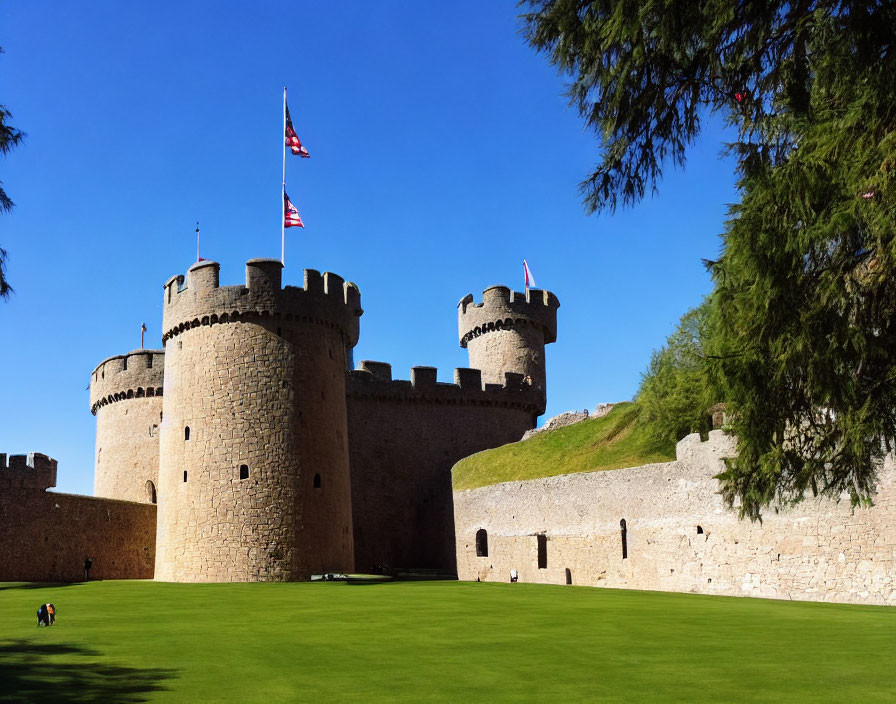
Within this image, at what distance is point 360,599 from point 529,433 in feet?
75.8

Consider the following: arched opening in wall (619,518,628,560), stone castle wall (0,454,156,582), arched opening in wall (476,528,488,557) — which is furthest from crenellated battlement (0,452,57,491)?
arched opening in wall (619,518,628,560)

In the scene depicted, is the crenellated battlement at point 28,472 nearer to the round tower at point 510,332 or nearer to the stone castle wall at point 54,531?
the stone castle wall at point 54,531

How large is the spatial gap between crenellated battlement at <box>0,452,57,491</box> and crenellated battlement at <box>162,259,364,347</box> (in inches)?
245

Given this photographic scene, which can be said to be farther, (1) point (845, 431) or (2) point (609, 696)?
(1) point (845, 431)

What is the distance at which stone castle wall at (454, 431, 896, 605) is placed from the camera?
21.8m

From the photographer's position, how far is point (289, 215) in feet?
125

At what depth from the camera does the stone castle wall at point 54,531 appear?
109 feet

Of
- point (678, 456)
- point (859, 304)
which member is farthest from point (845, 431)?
point (678, 456)

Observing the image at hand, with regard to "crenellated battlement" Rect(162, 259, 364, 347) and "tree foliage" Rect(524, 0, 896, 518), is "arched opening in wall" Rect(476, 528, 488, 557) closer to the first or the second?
"crenellated battlement" Rect(162, 259, 364, 347)

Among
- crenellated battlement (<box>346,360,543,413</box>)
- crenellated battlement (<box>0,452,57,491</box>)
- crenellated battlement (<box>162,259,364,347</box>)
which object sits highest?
crenellated battlement (<box>162,259,364,347</box>)

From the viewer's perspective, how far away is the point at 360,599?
2262cm

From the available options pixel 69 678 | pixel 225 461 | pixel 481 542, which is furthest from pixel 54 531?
pixel 69 678

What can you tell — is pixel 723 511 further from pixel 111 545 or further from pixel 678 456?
pixel 111 545

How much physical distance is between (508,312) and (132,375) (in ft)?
64.3
